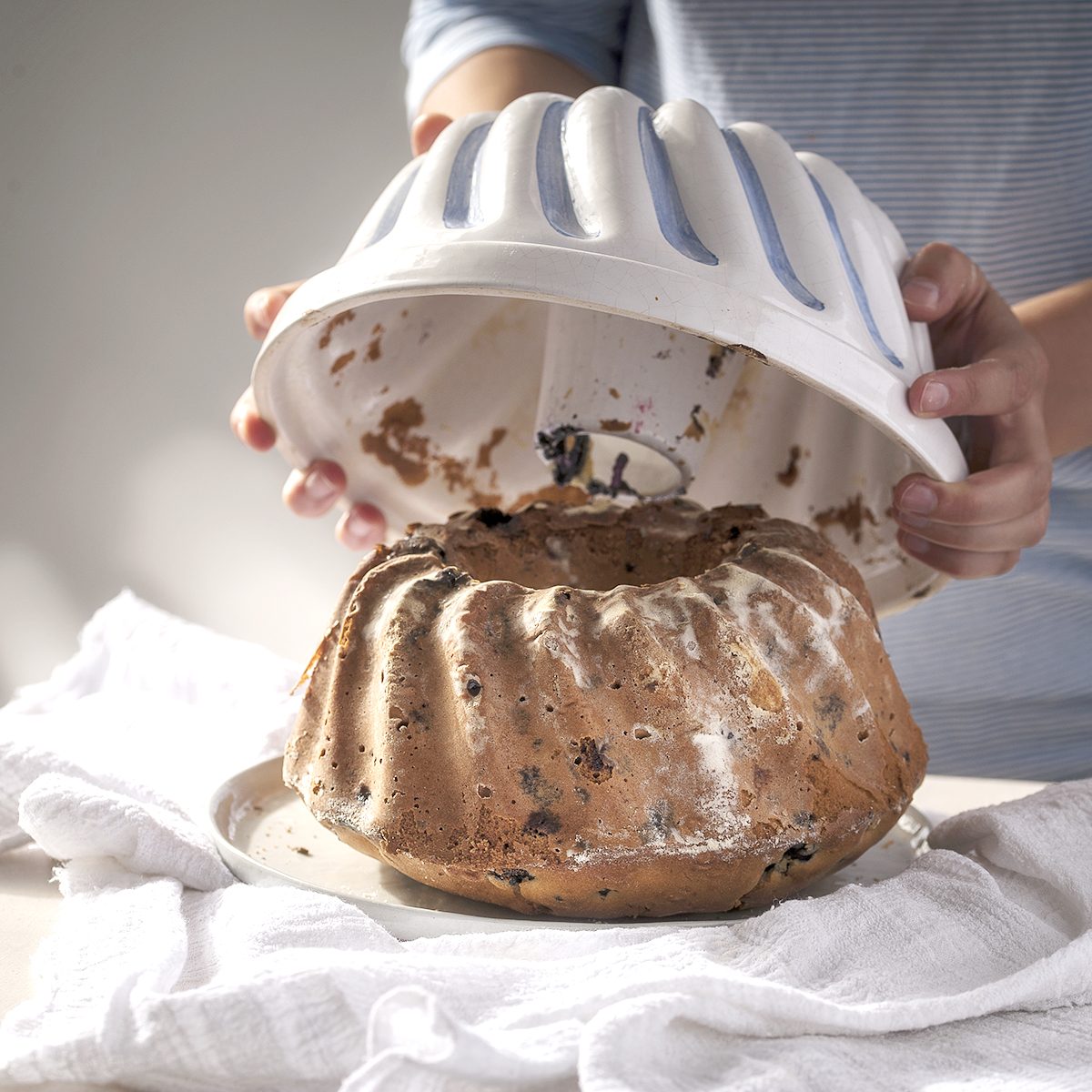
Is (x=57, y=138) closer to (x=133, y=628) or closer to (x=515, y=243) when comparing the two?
(x=133, y=628)

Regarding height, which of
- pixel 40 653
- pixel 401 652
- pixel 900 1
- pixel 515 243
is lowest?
pixel 40 653

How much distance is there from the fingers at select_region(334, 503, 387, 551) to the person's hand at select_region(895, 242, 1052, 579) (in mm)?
382

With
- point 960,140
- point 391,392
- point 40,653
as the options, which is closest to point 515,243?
point 391,392

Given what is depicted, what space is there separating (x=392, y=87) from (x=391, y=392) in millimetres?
1165

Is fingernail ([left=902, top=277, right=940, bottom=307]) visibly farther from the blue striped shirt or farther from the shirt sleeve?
the shirt sleeve

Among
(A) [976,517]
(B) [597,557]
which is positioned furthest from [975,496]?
(B) [597,557]

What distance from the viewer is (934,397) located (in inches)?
26.4

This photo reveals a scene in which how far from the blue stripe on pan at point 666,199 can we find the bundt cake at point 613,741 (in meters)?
0.17

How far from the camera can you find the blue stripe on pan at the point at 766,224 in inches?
25.0

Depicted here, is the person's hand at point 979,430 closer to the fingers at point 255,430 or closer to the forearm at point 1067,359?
the forearm at point 1067,359

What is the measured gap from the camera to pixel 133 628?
116cm

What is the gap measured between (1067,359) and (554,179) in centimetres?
44

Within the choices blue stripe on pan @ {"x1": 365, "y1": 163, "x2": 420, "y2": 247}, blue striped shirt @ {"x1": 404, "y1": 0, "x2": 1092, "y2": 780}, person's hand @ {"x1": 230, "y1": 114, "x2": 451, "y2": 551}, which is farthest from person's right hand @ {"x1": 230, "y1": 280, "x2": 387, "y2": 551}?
blue striped shirt @ {"x1": 404, "y1": 0, "x2": 1092, "y2": 780}

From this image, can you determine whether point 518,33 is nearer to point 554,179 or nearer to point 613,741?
point 554,179
